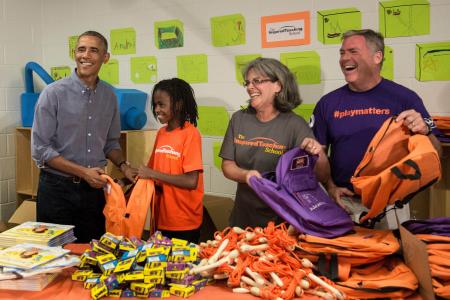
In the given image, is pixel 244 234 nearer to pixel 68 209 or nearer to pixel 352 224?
pixel 352 224

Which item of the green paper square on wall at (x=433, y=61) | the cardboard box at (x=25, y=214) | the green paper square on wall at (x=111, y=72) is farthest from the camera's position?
the green paper square on wall at (x=111, y=72)

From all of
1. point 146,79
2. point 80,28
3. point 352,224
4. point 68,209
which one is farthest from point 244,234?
point 80,28

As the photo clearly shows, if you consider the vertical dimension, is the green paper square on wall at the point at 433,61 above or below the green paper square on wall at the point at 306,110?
above

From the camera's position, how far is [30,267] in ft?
4.91

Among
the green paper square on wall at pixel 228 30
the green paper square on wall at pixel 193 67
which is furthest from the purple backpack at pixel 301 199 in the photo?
the green paper square on wall at pixel 193 67

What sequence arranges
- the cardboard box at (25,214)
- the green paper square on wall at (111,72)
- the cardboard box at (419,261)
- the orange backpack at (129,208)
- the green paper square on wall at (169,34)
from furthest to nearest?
the green paper square on wall at (111,72) < the cardboard box at (25,214) < the green paper square on wall at (169,34) < the orange backpack at (129,208) < the cardboard box at (419,261)

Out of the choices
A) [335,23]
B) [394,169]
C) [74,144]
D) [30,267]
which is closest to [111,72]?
[74,144]

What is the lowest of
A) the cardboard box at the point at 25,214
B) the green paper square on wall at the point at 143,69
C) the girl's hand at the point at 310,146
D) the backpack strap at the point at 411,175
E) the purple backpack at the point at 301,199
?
the cardboard box at the point at 25,214

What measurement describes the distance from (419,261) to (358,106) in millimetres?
1033

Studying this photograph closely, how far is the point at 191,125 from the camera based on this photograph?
2.50m

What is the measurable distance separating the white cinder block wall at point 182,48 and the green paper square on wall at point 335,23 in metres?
0.03

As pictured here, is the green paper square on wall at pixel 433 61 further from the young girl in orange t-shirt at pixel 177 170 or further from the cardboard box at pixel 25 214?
the cardboard box at pixel 25 214

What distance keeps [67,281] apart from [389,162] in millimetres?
1321

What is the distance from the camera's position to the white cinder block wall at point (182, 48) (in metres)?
2.74
